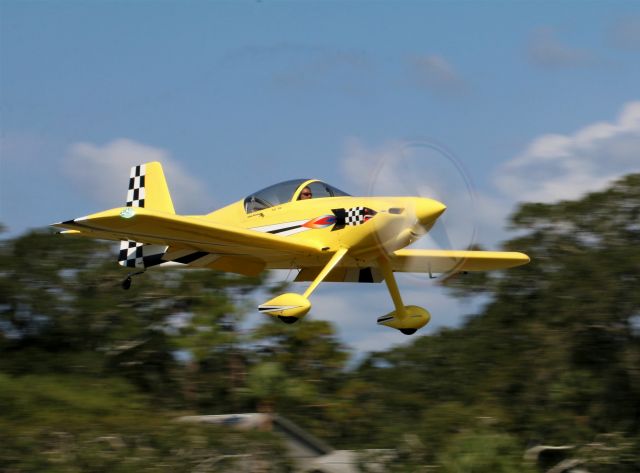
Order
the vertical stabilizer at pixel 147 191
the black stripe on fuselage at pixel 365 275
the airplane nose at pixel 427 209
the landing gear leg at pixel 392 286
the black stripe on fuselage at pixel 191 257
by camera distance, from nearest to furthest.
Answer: the airplane nose at pixel 427 209
the black stripe on fuselage at pixel 191 257
the landing gear leg at pixel 392 286
the vertical stabilizer at pixel 147 191
the black stripe on fuselage at pixel 365 275

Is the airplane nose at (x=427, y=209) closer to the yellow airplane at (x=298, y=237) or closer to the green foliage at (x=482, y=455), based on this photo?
the yellow airplane at (x=298, y=237)

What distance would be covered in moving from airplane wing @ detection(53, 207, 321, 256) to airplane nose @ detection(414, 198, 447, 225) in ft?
5.30

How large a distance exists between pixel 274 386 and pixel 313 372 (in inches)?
102

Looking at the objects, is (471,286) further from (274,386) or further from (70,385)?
(70,385)

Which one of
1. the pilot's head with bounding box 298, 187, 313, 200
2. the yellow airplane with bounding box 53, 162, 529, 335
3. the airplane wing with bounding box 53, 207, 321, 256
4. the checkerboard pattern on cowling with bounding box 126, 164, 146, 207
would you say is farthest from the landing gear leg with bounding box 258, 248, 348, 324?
the checkerboard pattern on cowling with bounding box 126, 164, 146, 207

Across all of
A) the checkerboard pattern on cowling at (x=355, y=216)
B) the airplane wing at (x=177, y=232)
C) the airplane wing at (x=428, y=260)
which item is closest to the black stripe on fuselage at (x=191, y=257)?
the airplane wing at (x=177, y=232)

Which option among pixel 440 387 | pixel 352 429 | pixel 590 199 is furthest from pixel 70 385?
pixel 590 199

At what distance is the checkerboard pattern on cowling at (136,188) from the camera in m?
17.1

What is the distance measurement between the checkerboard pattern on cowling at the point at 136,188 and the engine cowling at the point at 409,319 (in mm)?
4842

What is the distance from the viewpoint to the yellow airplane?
13453 mm

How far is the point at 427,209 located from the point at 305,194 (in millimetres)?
1981

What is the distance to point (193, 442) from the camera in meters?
28.4

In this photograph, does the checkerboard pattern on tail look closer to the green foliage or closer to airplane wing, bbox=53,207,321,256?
airplane wing, bbox=53,207,321,256

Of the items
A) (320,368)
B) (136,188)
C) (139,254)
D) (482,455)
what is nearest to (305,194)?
(139,254)
